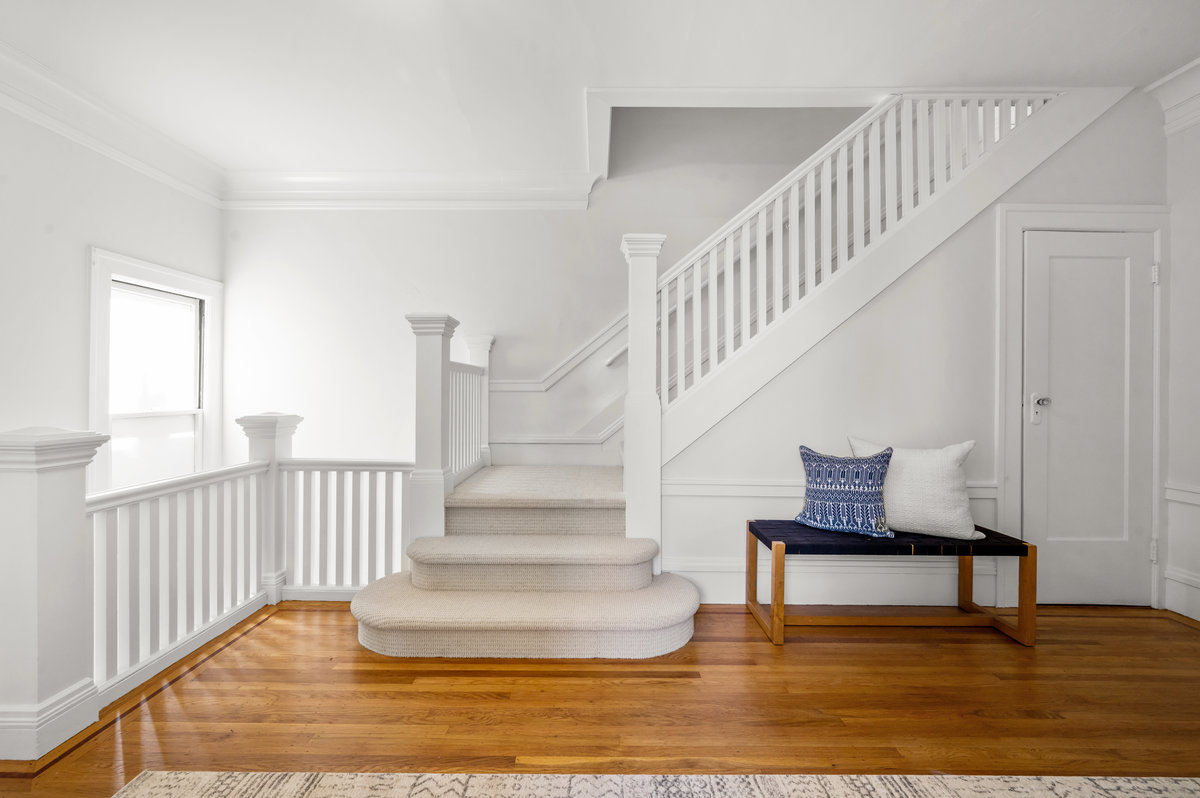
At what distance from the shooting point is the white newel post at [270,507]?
323cm

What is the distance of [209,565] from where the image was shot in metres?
2.78

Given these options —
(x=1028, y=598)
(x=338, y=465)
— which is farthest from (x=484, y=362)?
(x=1028, y=598)

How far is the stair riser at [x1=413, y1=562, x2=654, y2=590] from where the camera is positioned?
9.23 ft

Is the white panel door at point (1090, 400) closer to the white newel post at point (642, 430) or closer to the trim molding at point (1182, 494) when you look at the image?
the trim molding at point (1182, 494)

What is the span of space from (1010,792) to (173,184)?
5.09 meters

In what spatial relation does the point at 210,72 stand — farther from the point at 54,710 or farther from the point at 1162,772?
the point at 1162,772

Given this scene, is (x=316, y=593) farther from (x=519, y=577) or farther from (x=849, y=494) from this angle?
→ (x=849, y=494)

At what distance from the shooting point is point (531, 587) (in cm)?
282

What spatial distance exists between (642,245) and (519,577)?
5.59 feet

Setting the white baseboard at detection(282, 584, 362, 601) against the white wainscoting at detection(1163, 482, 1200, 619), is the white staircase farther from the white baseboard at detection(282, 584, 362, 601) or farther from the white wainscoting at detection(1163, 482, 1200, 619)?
the white wainscoting at detection(1163, 482, 1200, 619)

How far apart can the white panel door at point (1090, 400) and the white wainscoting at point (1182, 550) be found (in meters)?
0.09

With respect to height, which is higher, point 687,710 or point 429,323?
point 429,323

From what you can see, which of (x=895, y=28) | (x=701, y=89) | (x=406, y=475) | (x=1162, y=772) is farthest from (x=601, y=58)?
(x=1162, y=772)

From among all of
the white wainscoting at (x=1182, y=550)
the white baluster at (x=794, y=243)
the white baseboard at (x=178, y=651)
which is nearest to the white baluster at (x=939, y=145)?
the white baluster at (x=794, y=243)
